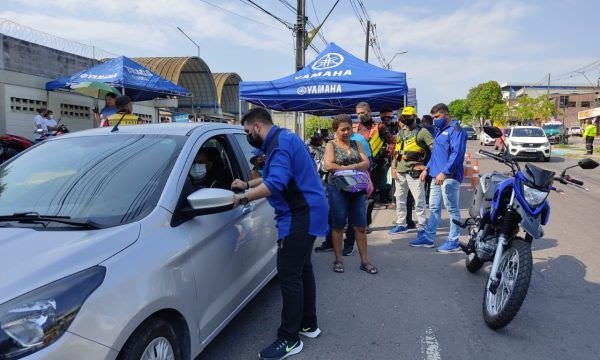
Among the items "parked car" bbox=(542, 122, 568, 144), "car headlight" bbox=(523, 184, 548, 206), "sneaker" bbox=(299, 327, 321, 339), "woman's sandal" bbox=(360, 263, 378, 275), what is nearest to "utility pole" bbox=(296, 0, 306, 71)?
"woman's sandal" bbox=(360, 263, 378, 275)

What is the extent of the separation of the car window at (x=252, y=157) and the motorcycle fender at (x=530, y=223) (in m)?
2.09

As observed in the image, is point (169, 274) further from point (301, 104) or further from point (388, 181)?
point (301, 104)

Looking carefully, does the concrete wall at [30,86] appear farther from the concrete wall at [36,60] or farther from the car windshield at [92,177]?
the car windshield at [92,177]

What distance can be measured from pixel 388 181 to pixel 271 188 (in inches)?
239

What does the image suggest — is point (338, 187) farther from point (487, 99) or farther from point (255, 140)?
point (487, 99)

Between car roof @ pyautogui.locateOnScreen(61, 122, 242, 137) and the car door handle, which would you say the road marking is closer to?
the car door handle

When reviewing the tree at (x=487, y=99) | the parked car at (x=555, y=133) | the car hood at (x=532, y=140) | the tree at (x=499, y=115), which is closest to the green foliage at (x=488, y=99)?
the tree at (x=487, y=99)

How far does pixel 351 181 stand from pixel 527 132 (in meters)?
18.6

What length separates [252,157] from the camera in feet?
12.4

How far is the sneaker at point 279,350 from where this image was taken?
3045 millimetres

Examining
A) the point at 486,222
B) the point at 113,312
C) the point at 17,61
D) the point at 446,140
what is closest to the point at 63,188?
the point at 113,312

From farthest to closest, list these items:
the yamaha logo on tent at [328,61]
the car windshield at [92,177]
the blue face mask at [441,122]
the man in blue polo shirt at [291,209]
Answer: the yamaha logo on tent at [328,61] → the blue face mask at [441,122] → the man in blue polo shirt at [291,209] → the car windshield at [92,177]

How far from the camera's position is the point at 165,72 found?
23750 millimetres

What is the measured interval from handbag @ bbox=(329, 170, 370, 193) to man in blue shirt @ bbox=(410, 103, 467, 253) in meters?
1.12
